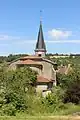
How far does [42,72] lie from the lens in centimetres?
5516

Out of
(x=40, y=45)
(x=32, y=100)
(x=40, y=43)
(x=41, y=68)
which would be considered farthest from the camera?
(x=40, y=43)

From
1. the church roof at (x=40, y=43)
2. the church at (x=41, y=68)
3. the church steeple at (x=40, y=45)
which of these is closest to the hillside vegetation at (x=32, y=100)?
the church at (x=41, y=68)

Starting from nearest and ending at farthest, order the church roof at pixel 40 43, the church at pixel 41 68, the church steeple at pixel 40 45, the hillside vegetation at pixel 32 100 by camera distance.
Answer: the hillside vegetation at pixel 32 100 → the church at pixel 41 68 → the church steeple at pixel 40 45 → the church roof at pixel 40 43

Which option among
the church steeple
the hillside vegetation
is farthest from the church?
the church steeple

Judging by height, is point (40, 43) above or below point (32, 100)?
above

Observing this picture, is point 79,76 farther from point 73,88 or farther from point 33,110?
point 33,110

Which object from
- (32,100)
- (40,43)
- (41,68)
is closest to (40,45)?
(40,43)

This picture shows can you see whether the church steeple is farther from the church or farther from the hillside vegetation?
the hillside vegetation

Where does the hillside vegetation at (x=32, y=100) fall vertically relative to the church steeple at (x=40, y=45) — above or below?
below

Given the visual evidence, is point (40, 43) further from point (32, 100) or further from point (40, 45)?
point (32, 100)

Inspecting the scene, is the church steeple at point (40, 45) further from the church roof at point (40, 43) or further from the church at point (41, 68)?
the church at point (41, 68)

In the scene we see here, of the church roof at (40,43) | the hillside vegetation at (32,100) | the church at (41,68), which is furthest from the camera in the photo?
the church roof at (40,43)

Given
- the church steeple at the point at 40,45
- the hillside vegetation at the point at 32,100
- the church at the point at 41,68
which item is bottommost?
the hillside vegetation at the point at 32,100

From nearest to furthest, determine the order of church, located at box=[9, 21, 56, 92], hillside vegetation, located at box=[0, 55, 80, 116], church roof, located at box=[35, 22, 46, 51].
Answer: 1. hillside vegetation, located at box=[0, 55, 80, 116]
2. church, located at box=[9, 21, 56, 92]
3. church roof, located at box=[35, 22, 46, 51]
